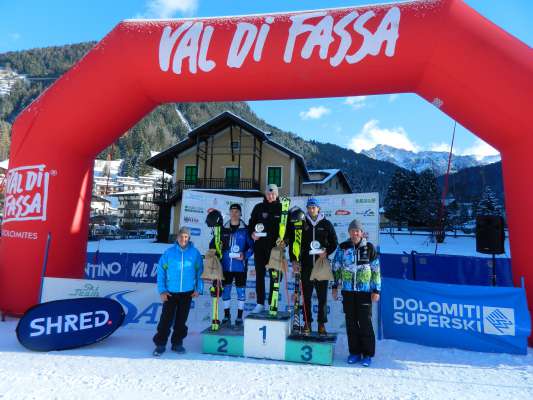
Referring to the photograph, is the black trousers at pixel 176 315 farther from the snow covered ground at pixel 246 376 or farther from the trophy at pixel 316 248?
the trophy at pixel 316 248

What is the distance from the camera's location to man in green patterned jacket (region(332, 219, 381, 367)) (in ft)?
14.1

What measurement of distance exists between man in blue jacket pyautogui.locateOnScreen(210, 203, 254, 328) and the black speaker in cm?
396

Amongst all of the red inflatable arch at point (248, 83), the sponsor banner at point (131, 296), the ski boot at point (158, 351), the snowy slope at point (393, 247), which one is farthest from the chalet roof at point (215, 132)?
the ski boot at point (158, 351)

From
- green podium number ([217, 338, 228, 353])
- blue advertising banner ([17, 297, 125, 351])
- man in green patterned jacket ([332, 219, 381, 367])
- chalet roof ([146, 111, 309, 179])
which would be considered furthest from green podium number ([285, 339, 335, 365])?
chalet roof ([146, 111, 309, 179])

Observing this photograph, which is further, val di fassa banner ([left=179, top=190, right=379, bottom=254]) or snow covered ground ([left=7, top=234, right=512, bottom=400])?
val di fassa banner ([left=179, top=190, right=379, bottom=254])

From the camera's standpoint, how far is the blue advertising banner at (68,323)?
14.5 ft

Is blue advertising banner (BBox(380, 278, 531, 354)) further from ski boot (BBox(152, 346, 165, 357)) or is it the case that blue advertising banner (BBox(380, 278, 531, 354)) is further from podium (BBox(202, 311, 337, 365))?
ski boot (BBox(152, 346, 165, 357))

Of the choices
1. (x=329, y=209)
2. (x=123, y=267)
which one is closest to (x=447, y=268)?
(x=329, y=209)

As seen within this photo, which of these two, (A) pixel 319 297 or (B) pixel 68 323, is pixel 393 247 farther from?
(B) pixel 68 323

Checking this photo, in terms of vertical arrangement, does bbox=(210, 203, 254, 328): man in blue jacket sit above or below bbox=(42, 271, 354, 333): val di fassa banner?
above

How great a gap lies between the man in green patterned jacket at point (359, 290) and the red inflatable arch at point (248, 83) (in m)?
2.18

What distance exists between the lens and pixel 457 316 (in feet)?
16.3

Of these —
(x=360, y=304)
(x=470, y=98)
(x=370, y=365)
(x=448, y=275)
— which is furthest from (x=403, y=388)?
(x=448, y=275)

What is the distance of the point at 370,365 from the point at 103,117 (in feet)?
16.9
